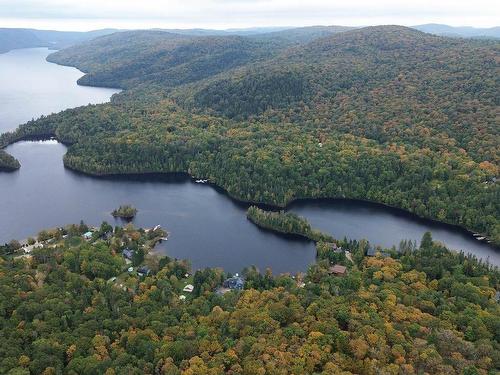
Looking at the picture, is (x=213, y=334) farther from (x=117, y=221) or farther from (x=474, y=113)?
(x=474, y=113)

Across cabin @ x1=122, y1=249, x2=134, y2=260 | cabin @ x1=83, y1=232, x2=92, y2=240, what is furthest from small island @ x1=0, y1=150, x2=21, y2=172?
cabin @ x1=122, y1=249, x2=134, y2=260

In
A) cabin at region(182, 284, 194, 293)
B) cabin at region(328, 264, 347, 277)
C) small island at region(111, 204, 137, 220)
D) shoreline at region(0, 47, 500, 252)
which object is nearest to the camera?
cabin at region(182, 284, 194, 293)

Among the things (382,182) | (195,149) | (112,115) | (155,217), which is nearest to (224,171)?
(195,149)

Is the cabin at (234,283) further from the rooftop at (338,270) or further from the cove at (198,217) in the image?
the rooftop at (338,270)

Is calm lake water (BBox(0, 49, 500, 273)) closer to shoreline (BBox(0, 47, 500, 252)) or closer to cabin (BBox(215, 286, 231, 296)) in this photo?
shoreline (BBox(0, 47, 500, 252))

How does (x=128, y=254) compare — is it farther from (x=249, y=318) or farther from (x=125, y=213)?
(x=249, y=318)

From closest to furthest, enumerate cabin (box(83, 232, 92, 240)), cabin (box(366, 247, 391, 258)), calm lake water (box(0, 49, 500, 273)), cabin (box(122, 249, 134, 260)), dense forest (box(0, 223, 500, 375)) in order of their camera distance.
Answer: dense forest (box(0, 223, 500, 375)), cabin (box(366, 247, 391, 258)), cabin (box(122, 249, 134, 260)), calm lake water (box(0, 49, 500, 273)), cabin (box(83, 232, 92, 240))
